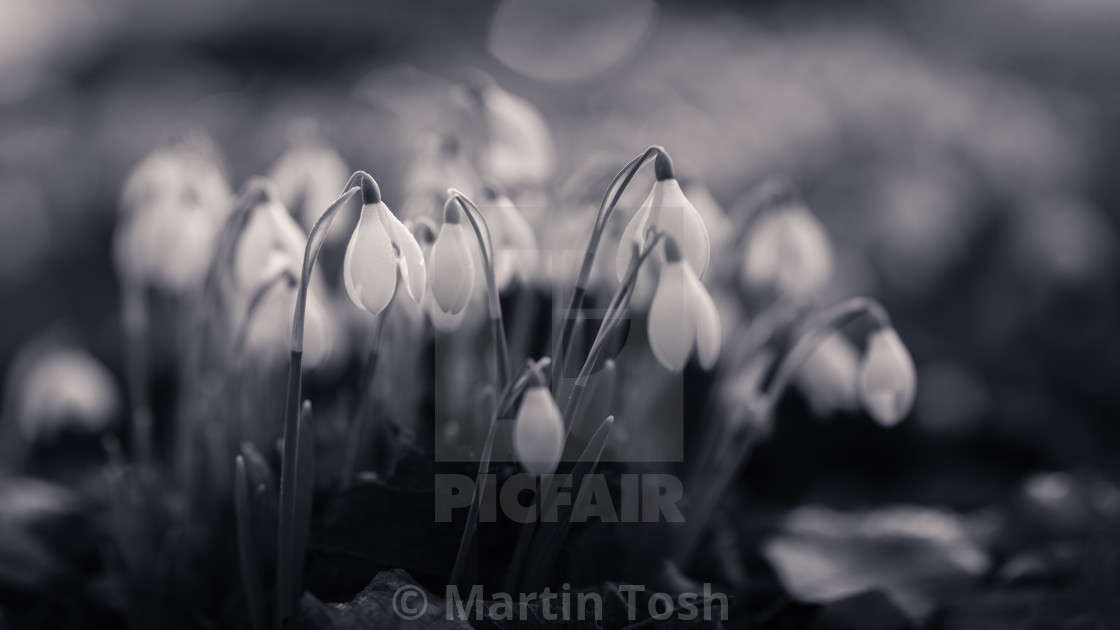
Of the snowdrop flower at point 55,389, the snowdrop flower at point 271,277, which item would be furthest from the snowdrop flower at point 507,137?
the snowdrop flower at point 55,389

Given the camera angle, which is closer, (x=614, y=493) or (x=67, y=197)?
(x=614, y=493)

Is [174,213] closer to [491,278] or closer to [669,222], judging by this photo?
[491,278]

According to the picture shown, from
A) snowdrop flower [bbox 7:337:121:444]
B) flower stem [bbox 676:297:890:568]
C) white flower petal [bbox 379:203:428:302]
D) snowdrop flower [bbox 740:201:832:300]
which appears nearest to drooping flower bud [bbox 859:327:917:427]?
flower stem [bbox 676:297:890:568]

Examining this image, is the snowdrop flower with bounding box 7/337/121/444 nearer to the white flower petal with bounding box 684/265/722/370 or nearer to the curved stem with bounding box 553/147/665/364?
the curved stem with bounding box 553/147/665/364

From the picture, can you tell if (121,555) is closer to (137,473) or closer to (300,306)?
(137,473)

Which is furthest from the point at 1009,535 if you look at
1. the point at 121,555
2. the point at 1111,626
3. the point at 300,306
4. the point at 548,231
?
the point at 121,555

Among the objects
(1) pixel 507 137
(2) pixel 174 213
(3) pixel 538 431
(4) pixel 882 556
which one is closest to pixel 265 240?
(2) pixel 174 213

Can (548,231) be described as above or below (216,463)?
above
